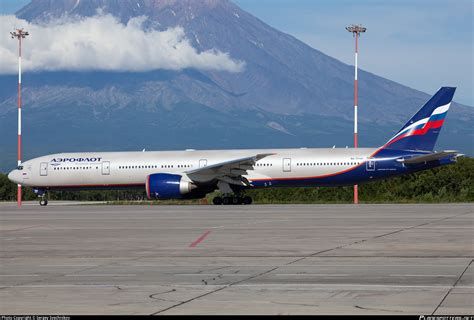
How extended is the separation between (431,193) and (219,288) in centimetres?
4643

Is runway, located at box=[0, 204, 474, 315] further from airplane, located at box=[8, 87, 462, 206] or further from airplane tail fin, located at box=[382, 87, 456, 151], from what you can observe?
airplane tail fin, located at box=[382, 87, 456, 151]

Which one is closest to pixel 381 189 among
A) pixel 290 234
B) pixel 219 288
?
pixel 290 234

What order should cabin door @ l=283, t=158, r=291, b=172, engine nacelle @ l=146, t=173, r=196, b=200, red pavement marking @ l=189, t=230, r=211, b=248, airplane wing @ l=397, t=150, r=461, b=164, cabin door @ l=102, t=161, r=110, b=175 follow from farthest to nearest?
cabin door @ l=102, t=161, r=110, b=175
cabin door @ l=283, t=158, r=291, b=172
engine nacelle @ l=146, t=173, r=196, b=200
airplane wing @ l=397, t=150, r=461, b=164
red pavement marking @ l=189, t=230, r=211, b=248

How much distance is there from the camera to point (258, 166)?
1978 inches

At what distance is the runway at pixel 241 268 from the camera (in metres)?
12.8

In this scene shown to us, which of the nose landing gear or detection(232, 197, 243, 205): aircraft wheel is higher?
the nose landing gear

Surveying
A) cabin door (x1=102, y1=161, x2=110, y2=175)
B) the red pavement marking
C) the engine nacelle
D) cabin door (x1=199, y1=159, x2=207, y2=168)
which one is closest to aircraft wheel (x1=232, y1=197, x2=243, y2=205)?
cabin door (x1=199, y1=159, x2=207, y2=168)

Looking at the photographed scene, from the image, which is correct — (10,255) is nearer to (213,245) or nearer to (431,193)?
(213,245)

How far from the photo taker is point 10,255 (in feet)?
66.9

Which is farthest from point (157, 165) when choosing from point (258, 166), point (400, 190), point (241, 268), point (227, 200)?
point (241, 268)

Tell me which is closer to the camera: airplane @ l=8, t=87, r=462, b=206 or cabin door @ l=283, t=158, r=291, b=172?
airplane @ l=8, t=87, r=462, b=206

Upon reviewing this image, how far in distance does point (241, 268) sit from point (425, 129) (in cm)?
3458

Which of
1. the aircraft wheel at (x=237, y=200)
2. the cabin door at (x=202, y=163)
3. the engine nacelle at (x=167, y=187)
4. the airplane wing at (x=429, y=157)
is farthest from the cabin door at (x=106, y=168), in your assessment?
the airplane wing at (x=429, y=157)

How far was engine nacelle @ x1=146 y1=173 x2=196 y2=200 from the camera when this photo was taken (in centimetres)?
4881
